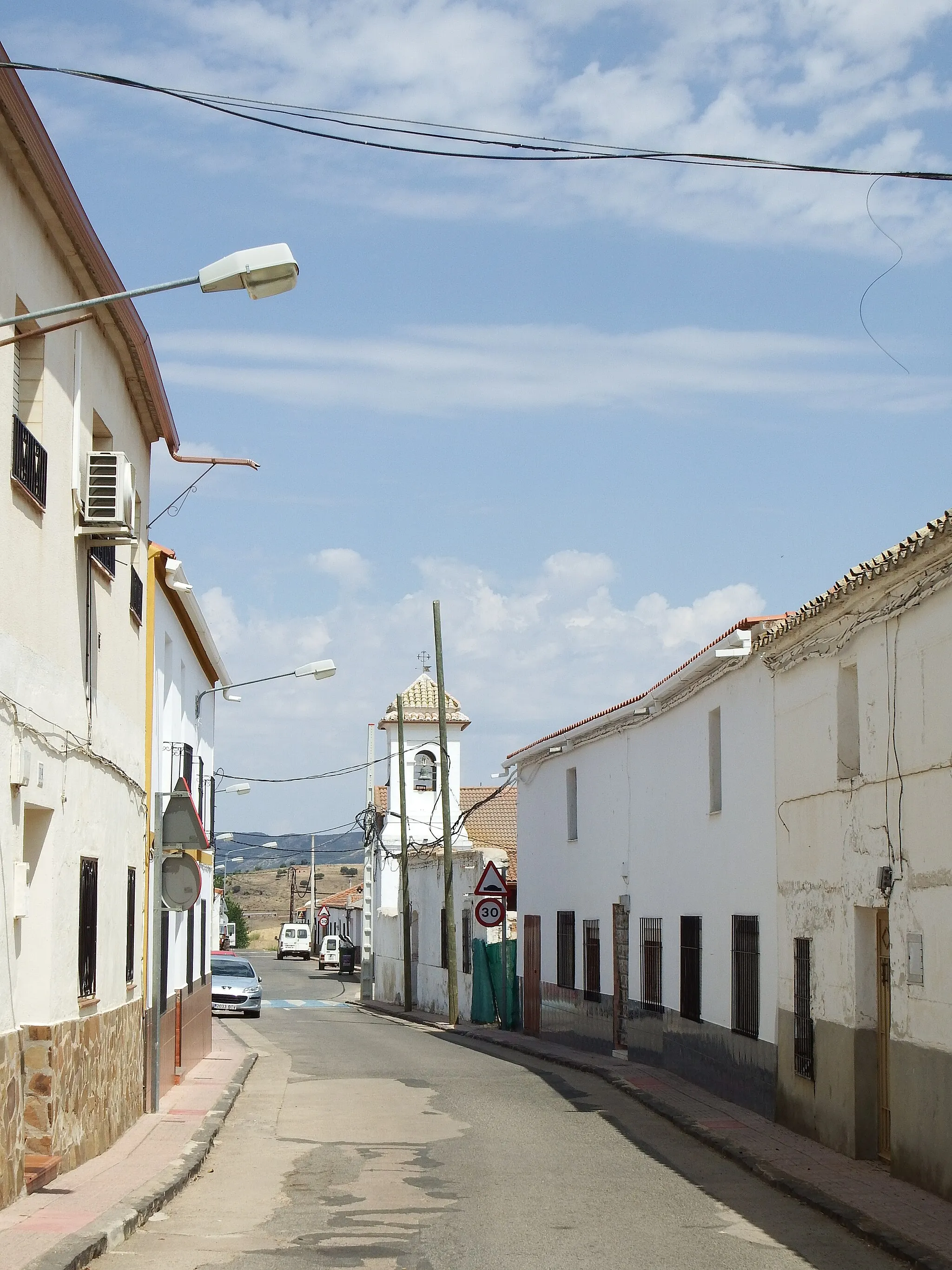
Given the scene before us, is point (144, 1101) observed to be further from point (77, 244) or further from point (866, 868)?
point (77, 244)

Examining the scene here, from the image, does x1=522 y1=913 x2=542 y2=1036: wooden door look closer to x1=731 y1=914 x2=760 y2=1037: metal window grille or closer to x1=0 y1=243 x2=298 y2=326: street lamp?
x1=731 y1=914 x2=760 y2=1037: metal window grille

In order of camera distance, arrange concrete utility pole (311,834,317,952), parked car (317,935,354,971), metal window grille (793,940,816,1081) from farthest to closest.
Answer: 1. concrete utility pole (311,834,317,952)
2. parked car (317,935,354,971)
3. metal window grille (793,940,816,1081)

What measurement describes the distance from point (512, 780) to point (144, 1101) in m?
17.5

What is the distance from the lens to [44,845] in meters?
10.8

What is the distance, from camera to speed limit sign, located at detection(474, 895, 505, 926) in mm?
28438

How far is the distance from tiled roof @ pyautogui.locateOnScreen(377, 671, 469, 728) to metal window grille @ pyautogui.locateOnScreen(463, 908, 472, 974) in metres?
11.3

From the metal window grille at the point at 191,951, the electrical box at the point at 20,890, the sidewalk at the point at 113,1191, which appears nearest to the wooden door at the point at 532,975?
the metal window grille at the point at 191,951

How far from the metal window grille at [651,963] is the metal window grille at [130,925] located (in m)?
8.34

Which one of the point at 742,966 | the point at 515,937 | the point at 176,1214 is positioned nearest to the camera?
the point at 176,1214

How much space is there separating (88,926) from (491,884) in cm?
1662

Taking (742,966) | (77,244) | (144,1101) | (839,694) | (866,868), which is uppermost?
(77,244)

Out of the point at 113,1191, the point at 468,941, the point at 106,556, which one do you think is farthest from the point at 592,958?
the point at 113,1191

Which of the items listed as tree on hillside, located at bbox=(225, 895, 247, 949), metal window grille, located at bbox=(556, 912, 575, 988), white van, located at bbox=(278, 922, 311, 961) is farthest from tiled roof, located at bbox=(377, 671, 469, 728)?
tree on hillside, located at bbox=(225, 895, 247, 949)

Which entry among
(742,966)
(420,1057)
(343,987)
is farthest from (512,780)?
(343,987)
